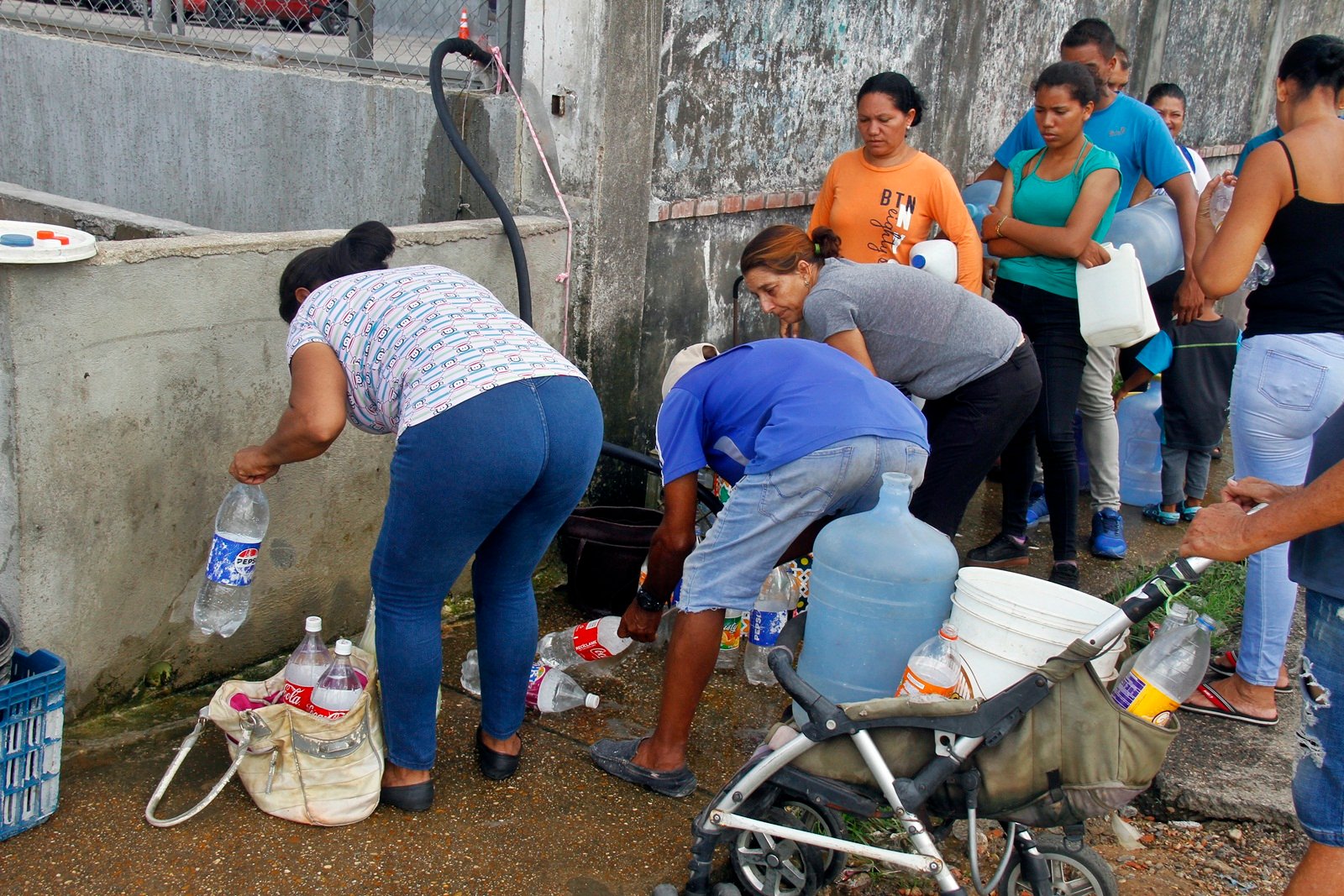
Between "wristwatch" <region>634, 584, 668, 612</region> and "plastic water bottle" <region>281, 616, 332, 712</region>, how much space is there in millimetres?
908

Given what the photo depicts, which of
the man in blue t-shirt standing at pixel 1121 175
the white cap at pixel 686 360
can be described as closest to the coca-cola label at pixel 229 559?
the white cap at pixel 686 360

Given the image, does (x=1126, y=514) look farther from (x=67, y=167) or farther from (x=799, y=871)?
(x=67, y=167)

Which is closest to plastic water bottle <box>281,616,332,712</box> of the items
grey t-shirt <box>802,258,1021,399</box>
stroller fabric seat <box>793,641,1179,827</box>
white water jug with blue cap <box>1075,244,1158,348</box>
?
stroller fabric seat <box>793,641,1179,827</box>

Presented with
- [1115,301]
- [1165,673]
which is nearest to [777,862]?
[1165,673]

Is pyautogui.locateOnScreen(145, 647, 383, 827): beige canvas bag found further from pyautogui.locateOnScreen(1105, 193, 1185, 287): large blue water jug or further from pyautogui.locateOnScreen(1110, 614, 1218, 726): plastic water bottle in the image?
pyautogui.locateOnScreen(1105, 193, 1185, 287): large blue water jug

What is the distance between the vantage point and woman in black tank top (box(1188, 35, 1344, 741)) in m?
3.37

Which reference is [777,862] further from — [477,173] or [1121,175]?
[1121,175]

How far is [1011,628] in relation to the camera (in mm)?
2773

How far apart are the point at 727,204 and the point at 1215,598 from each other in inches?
103

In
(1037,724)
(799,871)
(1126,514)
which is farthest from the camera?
(1126,514)

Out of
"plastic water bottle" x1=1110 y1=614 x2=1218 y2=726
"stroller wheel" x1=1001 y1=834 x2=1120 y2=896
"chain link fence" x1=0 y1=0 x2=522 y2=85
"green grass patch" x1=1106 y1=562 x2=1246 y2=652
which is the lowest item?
"green grass patch" x1=1106 y1=562 x2=1246 y2=652

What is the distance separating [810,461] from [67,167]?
4.68 metres

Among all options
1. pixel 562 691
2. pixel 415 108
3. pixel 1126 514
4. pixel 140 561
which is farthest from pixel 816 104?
pixel 140 561

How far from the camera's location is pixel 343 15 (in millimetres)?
4773
